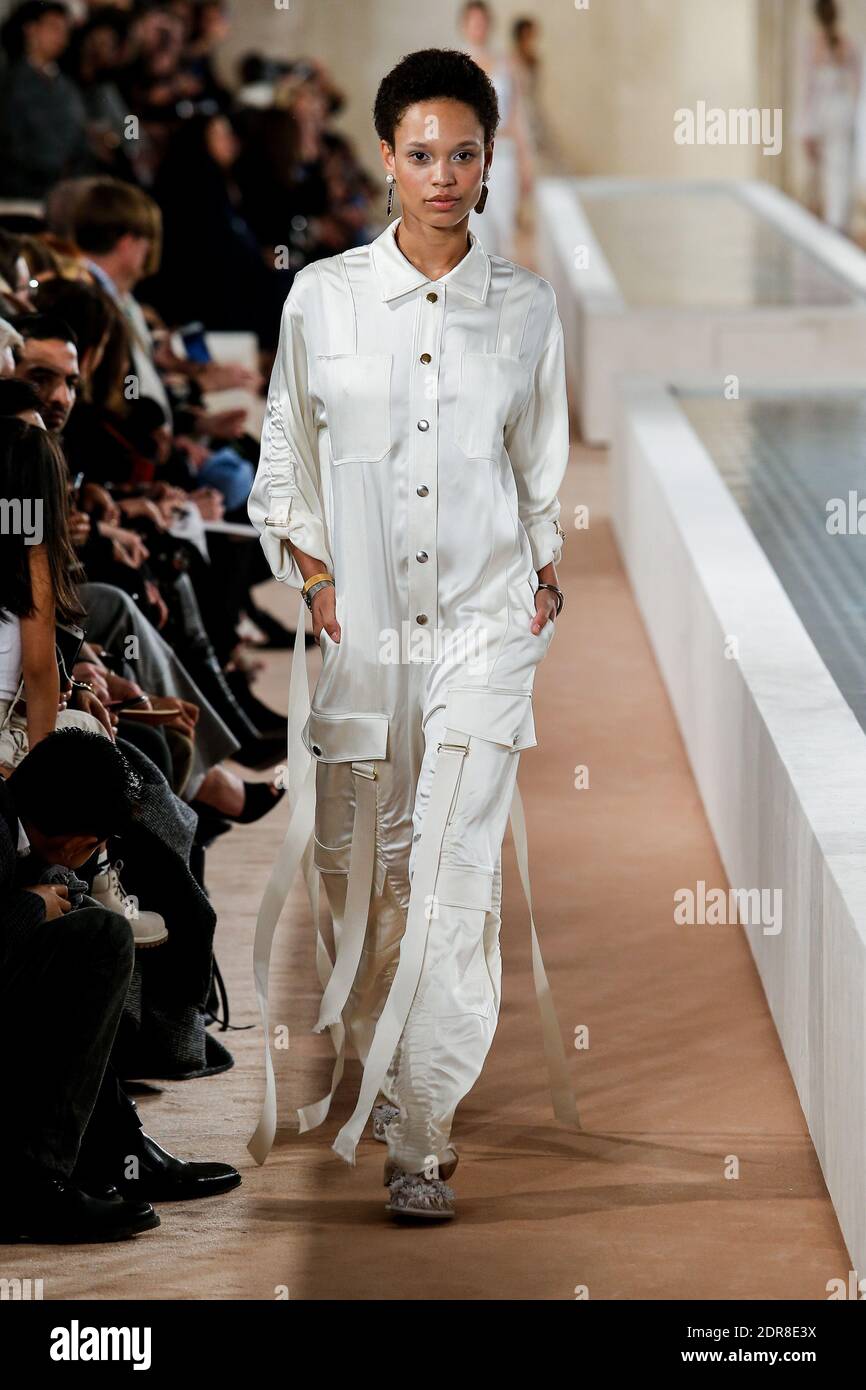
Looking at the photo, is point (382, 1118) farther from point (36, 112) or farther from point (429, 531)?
point (36, 112)

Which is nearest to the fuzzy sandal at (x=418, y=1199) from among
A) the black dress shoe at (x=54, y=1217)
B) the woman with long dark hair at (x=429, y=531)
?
the woman with long dark hair at (x=429, y=531)

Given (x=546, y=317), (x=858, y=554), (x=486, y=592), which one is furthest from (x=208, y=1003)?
(x=858, y=554)

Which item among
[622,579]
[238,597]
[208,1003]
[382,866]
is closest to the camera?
[382,866]

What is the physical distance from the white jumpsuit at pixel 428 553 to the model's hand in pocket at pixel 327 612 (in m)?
0.02

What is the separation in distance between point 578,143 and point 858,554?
22.8m

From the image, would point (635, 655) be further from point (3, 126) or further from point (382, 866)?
point (3, 126)

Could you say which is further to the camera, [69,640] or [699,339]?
[699,339]

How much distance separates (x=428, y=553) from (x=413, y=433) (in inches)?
7.2

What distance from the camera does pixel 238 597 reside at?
7.02 m

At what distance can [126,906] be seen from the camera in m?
4.00

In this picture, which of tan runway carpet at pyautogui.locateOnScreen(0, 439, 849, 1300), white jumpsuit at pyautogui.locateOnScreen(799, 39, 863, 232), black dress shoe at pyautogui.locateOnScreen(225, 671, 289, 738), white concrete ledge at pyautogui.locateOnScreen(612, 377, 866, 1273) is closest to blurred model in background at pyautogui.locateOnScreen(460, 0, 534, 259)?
white jumpsuit at pyautogui.locateOnScreen(799, 39, 863, 232)

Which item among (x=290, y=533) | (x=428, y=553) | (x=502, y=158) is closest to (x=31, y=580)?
(x=290, y=533)

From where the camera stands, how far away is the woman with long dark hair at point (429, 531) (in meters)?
3.51

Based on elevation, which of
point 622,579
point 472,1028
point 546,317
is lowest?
point 622,579
